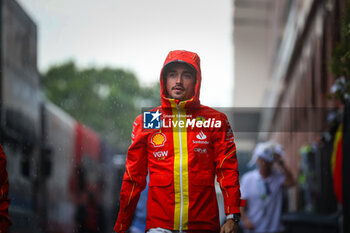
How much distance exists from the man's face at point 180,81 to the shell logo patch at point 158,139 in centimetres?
Answer: 23

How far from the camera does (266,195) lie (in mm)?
6527

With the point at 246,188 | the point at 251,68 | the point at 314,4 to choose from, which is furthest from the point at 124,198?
the point at 251,68

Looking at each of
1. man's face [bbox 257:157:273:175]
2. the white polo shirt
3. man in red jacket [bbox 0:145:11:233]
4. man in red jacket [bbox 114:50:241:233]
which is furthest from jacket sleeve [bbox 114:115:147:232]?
the white polo shirt

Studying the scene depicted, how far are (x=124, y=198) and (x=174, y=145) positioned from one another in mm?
407

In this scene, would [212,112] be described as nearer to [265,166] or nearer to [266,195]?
[265,166]

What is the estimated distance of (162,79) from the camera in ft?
11.2

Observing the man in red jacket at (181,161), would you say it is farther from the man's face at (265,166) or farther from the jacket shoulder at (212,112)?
the man's face at (265,166)

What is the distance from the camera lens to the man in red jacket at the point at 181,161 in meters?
3.22

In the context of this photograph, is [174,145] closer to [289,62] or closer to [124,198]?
[124,198]

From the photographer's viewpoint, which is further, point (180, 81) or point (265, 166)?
point (265, 166)

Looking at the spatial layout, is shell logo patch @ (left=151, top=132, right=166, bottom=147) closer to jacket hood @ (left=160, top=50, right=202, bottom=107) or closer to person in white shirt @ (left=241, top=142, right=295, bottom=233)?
jacket hood @ (left=160, top=50, right=202, bottom=107)

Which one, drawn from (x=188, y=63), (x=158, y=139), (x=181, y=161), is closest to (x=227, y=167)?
(x=181, y=161)

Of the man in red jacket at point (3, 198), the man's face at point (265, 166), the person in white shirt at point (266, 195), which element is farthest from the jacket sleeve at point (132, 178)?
the person in white shirt at point (266, 195)

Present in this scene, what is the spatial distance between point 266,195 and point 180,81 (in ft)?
11.4
